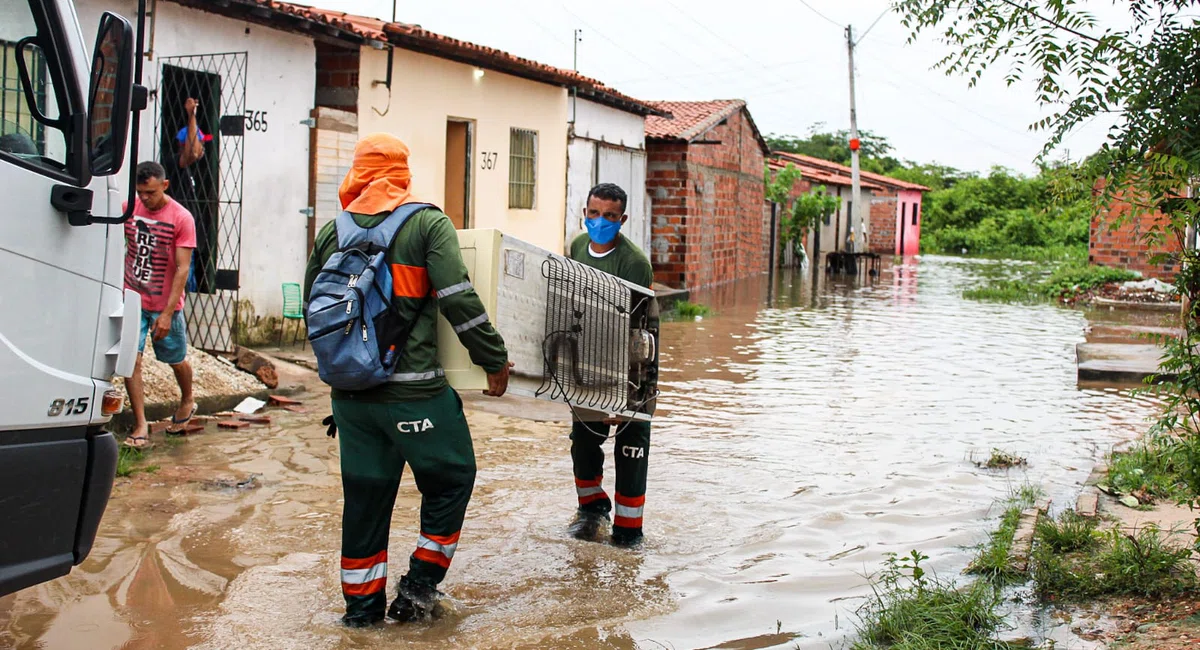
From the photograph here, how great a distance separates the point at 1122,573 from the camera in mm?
5121

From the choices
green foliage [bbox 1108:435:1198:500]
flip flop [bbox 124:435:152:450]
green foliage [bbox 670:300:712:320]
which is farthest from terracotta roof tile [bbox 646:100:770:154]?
flip flop [bbox 124:435:152:450]

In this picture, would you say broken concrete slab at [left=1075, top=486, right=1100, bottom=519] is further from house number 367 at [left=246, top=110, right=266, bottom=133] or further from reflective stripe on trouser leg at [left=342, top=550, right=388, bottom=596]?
house number 367 at [left=246, top=110, right=266, bottom=133]

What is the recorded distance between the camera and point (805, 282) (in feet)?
97.9

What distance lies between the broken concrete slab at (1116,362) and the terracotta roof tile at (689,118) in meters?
10.6

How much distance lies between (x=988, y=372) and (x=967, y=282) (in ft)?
Answer: 61.9

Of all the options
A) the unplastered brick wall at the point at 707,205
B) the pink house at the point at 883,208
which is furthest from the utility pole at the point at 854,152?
the pink house at the point at 883,208

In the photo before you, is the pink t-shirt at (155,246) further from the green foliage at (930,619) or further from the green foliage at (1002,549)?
the green foliage at (1002,549)

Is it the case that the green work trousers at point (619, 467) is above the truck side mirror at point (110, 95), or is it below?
below

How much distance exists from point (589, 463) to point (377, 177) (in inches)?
84.4

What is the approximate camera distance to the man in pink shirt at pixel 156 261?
286 inches

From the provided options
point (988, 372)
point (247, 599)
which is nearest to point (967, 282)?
point (988, 372)

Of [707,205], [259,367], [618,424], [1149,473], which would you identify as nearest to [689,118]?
[707,205]

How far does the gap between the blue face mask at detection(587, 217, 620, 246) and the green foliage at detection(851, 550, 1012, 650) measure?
6.72 feet

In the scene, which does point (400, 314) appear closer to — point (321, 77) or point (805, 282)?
point (321, 77)
